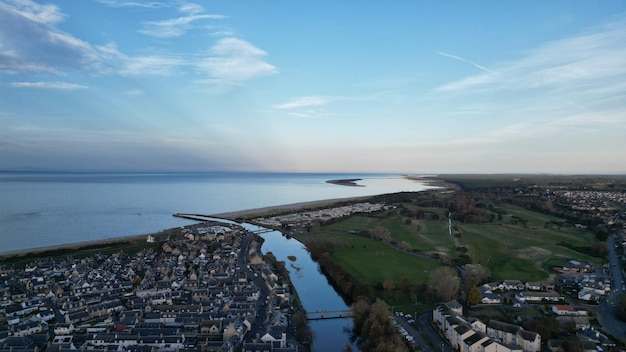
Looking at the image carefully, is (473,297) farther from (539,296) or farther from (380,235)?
(380,235)

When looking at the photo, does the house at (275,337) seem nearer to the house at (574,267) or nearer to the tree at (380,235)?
the house at (574,267)

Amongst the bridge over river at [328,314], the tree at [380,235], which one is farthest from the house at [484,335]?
the tree at [380,235]

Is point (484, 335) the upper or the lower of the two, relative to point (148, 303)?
upper

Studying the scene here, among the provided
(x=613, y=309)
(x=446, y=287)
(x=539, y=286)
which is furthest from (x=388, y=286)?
(x=613, y=309)

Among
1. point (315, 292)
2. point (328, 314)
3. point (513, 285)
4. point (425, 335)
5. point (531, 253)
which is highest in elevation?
point (531, 253)

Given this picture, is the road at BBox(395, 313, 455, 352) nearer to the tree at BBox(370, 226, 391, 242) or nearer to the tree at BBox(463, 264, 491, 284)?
the tree at BBox(463, 264, 491, 284)

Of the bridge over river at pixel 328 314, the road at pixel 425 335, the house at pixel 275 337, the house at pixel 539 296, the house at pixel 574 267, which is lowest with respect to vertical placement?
the bridge over river at pixel 328 314

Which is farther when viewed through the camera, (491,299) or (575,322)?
(491,299)
